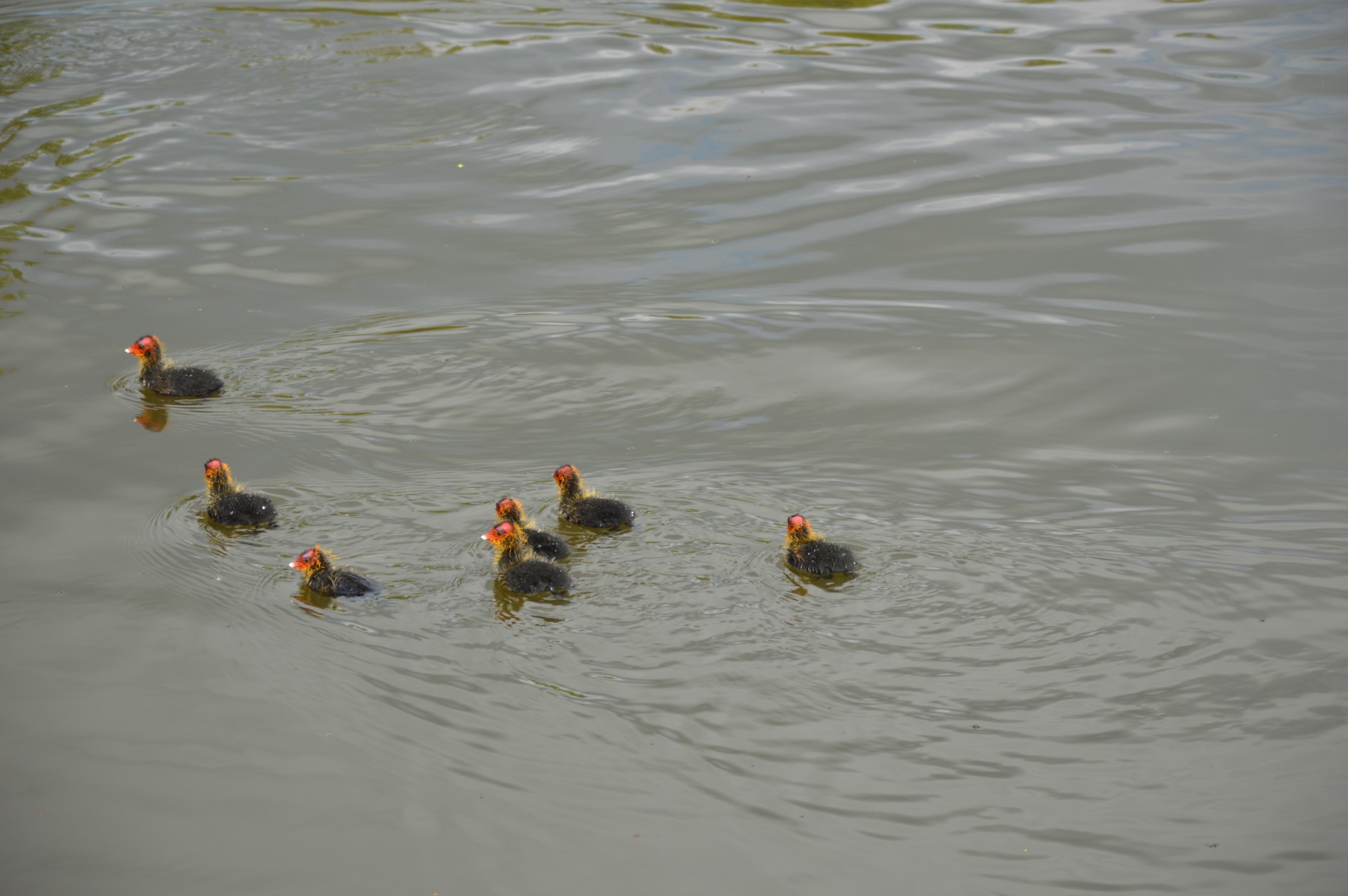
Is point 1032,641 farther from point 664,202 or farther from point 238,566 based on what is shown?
point 664,202

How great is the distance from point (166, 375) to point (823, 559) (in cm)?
467

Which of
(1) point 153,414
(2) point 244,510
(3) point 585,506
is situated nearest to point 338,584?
(2) point 244,510

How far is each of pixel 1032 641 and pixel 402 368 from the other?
4.70 m

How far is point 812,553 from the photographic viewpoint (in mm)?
5773

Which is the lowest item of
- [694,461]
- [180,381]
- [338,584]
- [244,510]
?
[338,584]

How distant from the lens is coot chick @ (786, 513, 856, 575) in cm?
573

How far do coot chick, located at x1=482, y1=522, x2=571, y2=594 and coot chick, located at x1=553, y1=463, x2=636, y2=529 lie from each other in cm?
42

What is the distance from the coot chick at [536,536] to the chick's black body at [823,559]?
121 cm

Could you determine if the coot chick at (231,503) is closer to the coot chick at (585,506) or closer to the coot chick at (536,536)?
the coot chick at (536,536)

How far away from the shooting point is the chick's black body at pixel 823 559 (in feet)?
18.8

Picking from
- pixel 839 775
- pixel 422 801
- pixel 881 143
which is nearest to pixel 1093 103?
pixel 881 143

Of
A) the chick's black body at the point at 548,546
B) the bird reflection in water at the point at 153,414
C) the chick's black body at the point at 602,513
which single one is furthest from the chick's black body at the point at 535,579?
the bird reflection in water at the point at 153,414

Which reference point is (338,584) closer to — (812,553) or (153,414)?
(812,553)

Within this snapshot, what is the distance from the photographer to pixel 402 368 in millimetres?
8195
